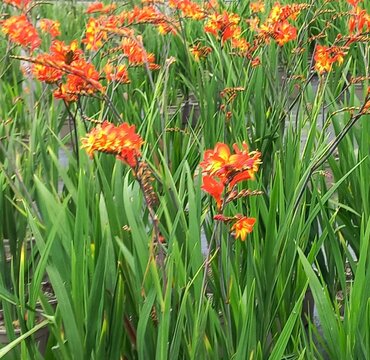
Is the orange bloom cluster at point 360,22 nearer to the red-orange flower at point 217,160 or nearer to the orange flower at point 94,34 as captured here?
the orange flower at point 94,34

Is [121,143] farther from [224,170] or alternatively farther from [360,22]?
[360,22]

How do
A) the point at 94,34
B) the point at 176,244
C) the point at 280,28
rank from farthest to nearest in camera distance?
the point at 280,28 < the point at 94,34 < the point at 176,244

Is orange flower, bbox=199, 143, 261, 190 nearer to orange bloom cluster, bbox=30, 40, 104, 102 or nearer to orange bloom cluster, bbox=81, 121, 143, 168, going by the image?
orange bloom cluster, bbox=81, 121, 143, 168

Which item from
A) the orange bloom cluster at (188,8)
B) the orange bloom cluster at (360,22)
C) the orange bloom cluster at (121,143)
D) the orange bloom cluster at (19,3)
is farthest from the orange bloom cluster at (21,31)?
the orange bloom cluster at (121,143)

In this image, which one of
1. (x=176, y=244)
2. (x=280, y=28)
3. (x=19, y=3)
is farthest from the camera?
(x=19, y=3)

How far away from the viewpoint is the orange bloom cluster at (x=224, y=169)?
3.10 ft

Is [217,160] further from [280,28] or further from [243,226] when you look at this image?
[280,28]

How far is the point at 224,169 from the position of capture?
95 centimetres

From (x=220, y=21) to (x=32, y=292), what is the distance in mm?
1007

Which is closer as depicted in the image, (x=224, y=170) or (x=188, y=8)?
(x=224, y=170)

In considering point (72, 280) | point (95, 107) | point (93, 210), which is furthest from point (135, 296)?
point (95, 107)

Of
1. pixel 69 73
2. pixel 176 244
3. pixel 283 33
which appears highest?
pixel 69 73

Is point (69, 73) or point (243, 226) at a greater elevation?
point (69, 73)

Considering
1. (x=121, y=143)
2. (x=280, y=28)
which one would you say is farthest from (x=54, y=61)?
(x=280, y=28)
